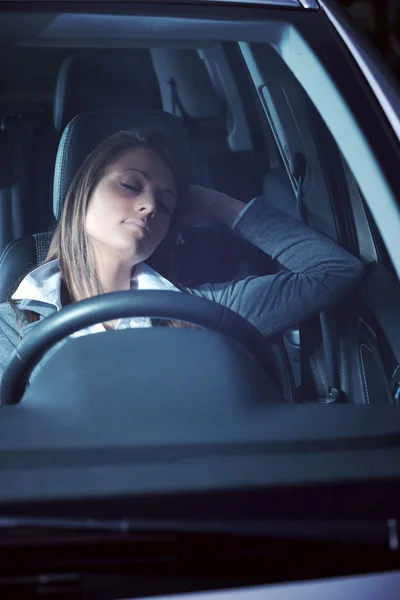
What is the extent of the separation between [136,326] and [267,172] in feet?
1.55

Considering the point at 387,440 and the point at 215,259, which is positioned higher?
the point at 215,259

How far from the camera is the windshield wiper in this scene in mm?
884

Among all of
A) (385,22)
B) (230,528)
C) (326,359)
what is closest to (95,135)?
(326,359)

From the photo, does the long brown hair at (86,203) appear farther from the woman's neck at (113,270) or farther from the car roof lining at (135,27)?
the car roof lining at (135,27)

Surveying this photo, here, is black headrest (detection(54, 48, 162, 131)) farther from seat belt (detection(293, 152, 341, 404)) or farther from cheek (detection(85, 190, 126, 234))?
seat belt (detection(293, 152, 341, 404))

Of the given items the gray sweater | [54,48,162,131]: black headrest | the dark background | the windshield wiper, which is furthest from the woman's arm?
the dark background

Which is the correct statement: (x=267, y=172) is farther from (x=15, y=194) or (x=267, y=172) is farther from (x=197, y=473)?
(x=197, y=473)

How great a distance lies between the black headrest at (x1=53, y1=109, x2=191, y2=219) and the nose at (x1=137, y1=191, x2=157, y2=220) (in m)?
0.11

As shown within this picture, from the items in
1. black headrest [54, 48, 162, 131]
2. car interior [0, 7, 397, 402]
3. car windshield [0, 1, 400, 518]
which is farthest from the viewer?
black headrest [54, 48, 162, 131]

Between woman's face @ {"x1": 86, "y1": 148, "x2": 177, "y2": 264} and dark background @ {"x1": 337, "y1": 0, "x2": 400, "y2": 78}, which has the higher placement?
dark background @ {"x1": 337, "y1": 0, "x2": 400, "y2": 78}

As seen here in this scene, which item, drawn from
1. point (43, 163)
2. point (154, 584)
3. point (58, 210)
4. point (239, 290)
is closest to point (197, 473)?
point (154, 584)

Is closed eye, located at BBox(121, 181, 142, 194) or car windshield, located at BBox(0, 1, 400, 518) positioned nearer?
car windshield, located at BBox(0, 1, 400, 518)

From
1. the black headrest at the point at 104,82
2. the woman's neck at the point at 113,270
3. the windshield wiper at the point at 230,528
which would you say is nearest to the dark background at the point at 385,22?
the black headrest at the point at 104,82

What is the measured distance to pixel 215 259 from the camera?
137cm
